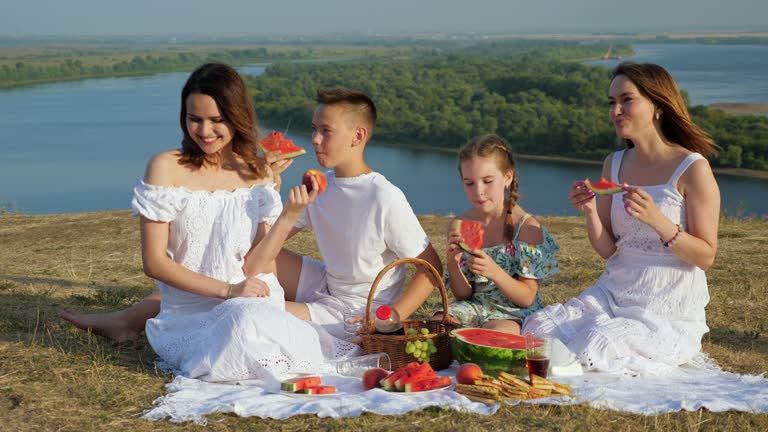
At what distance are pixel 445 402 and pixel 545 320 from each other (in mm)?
1203

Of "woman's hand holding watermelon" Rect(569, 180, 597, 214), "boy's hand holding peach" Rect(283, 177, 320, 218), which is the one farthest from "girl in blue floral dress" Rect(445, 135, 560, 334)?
"boy's hand holding peach" Rect(283, 177, 320, 218)

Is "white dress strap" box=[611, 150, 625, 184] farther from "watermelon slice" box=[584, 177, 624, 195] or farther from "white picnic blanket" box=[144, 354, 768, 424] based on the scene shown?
"white picnic blanket" box=[144, 354, 768, 424]

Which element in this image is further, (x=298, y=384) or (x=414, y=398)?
(x=298, y=384)

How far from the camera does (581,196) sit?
4.96 meters

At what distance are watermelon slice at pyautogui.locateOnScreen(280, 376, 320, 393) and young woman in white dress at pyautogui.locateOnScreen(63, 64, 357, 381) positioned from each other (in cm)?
23

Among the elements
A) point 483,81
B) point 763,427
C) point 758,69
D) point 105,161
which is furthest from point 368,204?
point 758,69

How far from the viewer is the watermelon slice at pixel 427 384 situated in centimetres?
433

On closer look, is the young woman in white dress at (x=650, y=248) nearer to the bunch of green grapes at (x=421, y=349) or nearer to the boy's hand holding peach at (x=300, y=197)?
the bunch of green grapes at (x=421, y=349)

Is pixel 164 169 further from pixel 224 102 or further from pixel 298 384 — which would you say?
pixel 298 384

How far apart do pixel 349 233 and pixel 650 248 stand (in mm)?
1821

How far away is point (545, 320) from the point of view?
16.8ft

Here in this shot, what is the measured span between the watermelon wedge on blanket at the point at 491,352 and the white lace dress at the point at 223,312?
2.22ft

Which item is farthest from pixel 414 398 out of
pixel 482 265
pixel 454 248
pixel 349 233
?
pixel 349 233

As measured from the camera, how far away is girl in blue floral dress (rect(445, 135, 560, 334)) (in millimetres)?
5227
